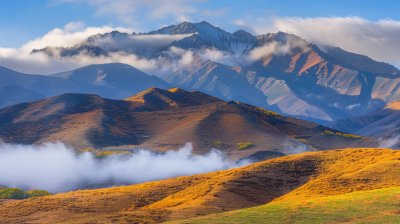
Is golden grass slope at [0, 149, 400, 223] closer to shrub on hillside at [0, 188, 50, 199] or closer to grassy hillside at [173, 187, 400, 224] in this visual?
grassy hillside at [173, 187, 400, 224]

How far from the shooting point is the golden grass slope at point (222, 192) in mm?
80375

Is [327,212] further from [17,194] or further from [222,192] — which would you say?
[17,194]

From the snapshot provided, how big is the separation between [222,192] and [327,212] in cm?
2633

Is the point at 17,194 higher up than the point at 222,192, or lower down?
higher up

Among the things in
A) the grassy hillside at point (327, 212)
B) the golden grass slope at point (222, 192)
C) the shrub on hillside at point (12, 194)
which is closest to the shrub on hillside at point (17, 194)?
the shrub on hillside at point (12, 194)

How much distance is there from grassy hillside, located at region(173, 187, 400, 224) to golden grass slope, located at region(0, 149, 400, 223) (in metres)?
7.80

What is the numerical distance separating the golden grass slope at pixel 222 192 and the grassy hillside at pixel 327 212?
25.6 ft

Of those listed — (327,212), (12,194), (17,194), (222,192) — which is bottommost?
(327,212)

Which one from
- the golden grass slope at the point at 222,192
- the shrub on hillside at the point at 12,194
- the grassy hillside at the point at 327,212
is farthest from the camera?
the shrub on hillside at the point at 12,194

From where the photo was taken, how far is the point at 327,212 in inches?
2601

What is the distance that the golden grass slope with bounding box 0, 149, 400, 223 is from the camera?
80375 millimetres

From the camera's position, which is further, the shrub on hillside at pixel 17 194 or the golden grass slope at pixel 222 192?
the shrub on hillside at pixel 17 194

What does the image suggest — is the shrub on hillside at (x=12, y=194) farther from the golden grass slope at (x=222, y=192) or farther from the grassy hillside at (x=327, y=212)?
the grassy hillside at (x=327, y=212)

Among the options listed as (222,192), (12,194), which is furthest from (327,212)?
(12,194)
